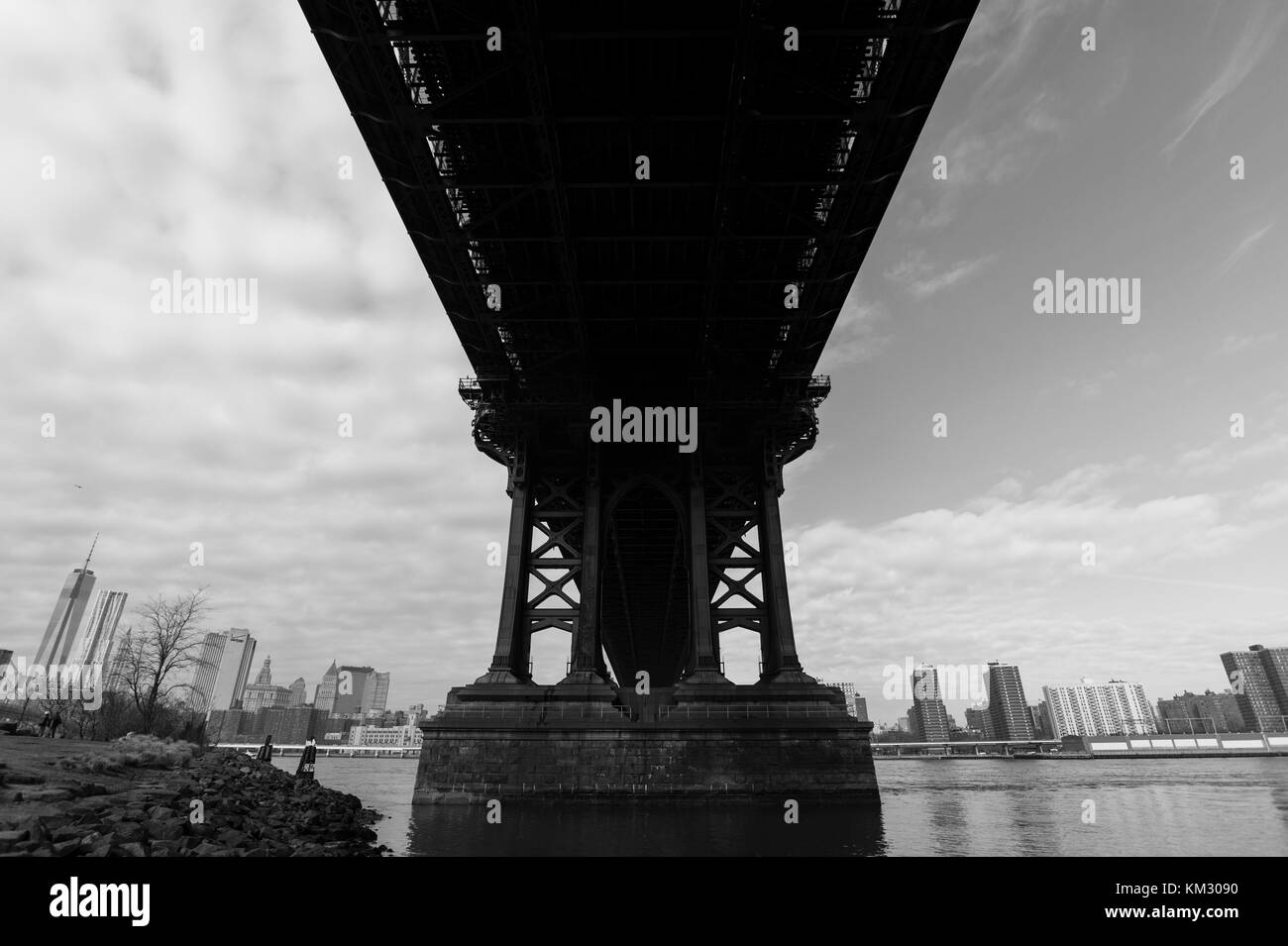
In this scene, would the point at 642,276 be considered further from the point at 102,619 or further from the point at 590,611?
the point at 102,619

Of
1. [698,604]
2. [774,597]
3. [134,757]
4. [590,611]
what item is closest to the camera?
[134,757]

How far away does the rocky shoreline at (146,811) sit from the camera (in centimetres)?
880

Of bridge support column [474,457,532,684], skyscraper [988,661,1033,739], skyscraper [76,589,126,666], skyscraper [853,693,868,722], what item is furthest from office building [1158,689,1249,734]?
skyscraper [76,589,126,666]

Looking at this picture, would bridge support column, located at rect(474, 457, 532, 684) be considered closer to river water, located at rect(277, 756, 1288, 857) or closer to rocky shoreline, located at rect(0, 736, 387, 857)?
river water, located at rect(277, 756, 1288, 857)

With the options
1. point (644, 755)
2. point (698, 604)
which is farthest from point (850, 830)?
point (698, 604)

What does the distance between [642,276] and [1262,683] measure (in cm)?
20075

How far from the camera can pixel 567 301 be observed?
91.1ft

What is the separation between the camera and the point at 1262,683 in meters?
153

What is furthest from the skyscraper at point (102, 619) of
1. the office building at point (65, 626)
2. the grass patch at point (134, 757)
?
the grass patch at point (134, 757)

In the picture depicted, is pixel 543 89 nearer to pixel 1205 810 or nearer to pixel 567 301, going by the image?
pixel 567 301

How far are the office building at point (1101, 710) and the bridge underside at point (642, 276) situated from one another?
200118 millimetres

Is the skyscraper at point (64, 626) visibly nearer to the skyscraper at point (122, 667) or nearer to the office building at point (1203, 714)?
the skyscraper at point (122, 667)
